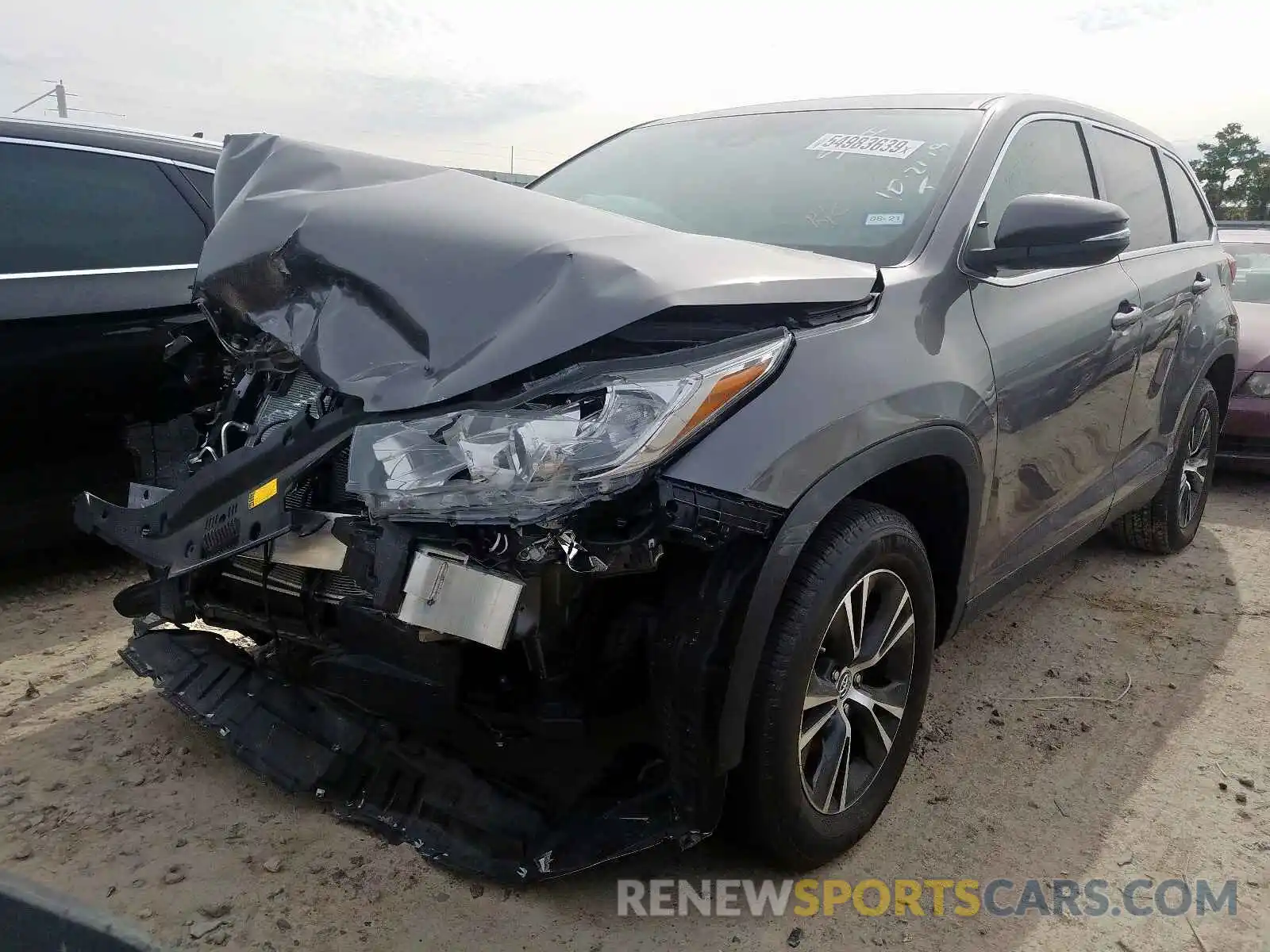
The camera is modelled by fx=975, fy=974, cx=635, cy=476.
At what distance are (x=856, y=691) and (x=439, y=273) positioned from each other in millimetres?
1331

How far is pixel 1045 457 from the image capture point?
9.39 feet

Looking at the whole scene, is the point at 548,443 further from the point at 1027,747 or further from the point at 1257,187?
the point at 1257,187

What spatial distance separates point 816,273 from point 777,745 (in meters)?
1.00

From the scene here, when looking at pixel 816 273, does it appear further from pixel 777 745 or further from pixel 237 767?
pixel 237 767

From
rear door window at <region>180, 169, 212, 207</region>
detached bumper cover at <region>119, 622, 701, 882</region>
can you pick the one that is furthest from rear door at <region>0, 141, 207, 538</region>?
detached bumper cover at <region>119, 622, 701, 882</region>

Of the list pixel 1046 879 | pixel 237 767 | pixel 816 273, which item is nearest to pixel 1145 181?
pixel 816 273

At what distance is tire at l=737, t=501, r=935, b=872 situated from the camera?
1983mm

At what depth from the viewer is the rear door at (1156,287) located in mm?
3535

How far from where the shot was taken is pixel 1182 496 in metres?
4.53

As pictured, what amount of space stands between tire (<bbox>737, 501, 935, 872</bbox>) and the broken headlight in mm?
460

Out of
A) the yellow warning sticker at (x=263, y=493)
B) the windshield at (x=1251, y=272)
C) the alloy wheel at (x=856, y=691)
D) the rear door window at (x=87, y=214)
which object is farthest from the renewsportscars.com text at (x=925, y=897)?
the windshield at (x=1251, y=272)

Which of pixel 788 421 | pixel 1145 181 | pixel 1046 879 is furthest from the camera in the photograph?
pixel 1145 181

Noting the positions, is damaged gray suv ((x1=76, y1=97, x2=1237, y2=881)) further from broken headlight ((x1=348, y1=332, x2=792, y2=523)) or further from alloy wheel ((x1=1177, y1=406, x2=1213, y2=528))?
alloy wheel ((x1=1177, y1=406, x2=1213, y2=528))

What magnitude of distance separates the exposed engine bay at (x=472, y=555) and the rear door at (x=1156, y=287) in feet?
6.14
